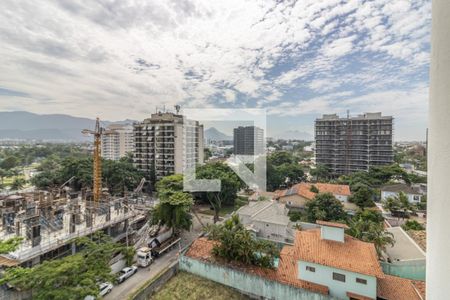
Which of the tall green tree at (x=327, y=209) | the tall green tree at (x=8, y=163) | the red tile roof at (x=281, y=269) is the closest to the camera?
the red tile roof at (x=281, y=269)

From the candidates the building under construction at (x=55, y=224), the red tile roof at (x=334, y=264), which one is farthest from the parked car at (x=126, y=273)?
the red tile roof at (x=334, y=264)

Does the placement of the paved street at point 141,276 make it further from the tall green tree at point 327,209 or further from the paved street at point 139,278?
the tall green tree at point 327,209

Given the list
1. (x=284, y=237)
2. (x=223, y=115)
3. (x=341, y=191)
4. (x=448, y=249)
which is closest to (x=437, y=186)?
(x=448, y=249)

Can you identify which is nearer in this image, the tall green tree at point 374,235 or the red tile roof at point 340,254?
the red tile roof at point 340,254

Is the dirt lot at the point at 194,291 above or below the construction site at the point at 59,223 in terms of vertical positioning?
below

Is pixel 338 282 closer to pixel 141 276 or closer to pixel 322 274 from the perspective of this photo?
pixel 322 274

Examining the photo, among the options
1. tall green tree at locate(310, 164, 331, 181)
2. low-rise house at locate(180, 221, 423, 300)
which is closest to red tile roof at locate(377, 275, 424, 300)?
low-rise house at locate(180, 221, 423, 300)

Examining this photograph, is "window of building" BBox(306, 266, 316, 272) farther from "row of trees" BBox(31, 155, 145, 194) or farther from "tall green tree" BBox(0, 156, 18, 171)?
"tall green tree" BBox(0, 156, 18, 171)
